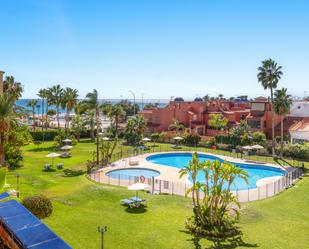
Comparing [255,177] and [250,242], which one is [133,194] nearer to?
[250,242]

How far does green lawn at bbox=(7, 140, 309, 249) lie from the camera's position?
54.0 ft

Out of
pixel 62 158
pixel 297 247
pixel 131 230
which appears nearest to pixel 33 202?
pixel 131 230

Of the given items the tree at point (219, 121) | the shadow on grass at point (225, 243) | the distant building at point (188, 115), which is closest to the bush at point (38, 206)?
the shadow on grass at point (225, 243)

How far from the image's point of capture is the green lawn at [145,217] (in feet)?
54.0

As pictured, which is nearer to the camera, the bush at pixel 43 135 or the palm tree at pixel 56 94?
the bush at pixel 43 135

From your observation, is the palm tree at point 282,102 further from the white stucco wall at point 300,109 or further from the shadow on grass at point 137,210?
the shadow on grass at point 137,210

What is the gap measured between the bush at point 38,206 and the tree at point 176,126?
40.9m

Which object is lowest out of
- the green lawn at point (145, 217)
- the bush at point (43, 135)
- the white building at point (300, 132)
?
the green lawn at point (145, 217)

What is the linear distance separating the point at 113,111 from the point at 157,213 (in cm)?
3669

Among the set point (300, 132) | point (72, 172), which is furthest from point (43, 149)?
point (300, 132)

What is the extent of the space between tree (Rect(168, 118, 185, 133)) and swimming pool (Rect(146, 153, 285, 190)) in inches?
524

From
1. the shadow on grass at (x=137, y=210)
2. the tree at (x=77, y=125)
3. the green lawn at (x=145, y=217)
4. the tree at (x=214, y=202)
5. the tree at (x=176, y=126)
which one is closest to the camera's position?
the green lawn at (x=145, y=217)

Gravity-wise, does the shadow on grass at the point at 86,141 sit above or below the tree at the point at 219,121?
below

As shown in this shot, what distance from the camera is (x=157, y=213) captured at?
21.1 metres
